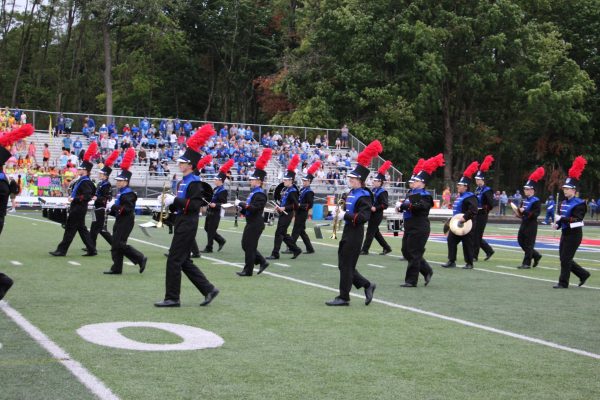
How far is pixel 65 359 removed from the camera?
269 inches

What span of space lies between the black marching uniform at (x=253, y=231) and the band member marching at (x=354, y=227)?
323 cm

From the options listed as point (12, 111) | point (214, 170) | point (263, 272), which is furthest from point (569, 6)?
point (263, 272)

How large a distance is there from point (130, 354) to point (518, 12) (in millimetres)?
46710

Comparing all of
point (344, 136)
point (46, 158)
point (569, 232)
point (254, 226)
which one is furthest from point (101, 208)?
point (344, 136)

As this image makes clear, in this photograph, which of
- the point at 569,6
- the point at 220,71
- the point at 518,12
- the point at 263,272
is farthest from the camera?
the point at 220,71

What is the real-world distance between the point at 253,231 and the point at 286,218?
3.69 m

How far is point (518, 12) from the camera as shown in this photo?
50062 millimetres

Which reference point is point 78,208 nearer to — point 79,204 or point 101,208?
point 79,204

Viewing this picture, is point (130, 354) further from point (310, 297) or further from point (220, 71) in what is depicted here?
point (220, 71)

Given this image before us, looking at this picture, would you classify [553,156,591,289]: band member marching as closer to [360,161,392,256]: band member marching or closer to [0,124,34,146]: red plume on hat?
[360,161,392,256]: band member marching

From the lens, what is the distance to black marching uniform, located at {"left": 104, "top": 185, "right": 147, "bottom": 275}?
524 inches

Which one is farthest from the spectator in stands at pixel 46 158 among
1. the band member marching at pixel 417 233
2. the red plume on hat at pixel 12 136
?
the red plume on hat at pixel 12 136

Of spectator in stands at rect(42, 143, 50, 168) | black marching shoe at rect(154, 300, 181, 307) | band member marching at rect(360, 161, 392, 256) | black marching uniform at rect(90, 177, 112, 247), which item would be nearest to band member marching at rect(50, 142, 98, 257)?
black marching uniform at rect(90, 177, 112, 247)

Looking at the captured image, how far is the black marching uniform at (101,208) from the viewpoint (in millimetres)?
16125
